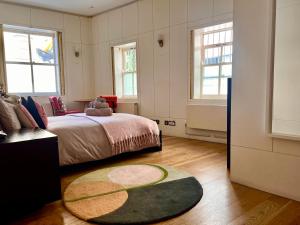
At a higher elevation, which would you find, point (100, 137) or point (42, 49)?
point (42, 49)

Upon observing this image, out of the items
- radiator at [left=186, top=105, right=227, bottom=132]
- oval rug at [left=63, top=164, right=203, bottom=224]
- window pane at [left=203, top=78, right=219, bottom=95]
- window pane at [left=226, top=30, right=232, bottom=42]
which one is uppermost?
window pane at [left=226, top=30, right=232, bottom=42]

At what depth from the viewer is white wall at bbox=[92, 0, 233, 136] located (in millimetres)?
4309

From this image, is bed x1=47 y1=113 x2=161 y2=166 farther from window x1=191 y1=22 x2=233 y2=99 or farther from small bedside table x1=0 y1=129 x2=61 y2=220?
window x1=191 y1=22 x2=233 y2=99

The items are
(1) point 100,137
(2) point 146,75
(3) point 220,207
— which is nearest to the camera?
(3) point 220,207

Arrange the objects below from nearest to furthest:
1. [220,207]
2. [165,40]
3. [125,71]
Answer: [220,207] < [165,40] < [125,71]

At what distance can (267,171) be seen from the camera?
218 centimetres

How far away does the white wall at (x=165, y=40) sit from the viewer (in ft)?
14.1

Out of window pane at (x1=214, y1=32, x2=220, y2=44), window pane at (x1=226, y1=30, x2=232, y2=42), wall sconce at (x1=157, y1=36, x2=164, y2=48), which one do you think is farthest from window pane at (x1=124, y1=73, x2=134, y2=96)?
window pane at (x1=226, y1=30, x2=232, y2=42)

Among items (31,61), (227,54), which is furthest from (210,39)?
(31,61)

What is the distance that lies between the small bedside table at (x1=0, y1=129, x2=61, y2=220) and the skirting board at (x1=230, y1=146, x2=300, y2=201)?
168cm

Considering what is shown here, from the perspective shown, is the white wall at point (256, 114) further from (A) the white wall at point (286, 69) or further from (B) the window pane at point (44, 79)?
(B) the window pane at point (44, 79)

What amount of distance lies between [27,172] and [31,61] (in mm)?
4604

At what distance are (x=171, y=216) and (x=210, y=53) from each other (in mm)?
3317

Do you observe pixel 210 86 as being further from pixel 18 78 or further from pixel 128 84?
pixel 18 78
